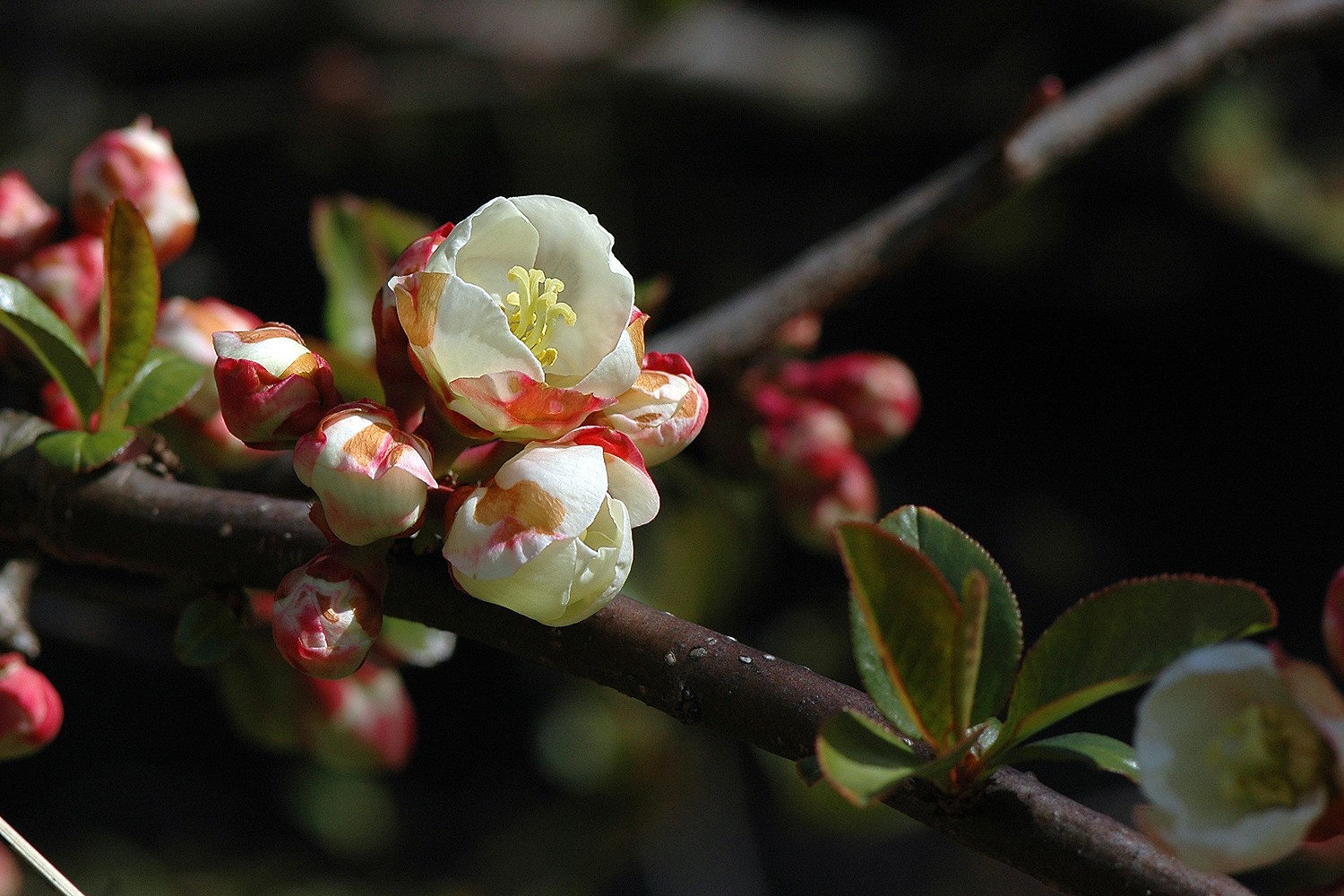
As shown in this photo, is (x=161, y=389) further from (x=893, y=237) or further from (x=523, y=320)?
(x=893, y=237)

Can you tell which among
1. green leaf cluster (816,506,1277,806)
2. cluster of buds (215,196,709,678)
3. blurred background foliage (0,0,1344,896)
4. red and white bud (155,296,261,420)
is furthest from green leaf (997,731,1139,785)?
blurred background foliage (0,0,1344,896)

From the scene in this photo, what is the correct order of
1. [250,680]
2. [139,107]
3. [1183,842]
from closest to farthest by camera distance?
[1183,842], [250,680], [139,107]

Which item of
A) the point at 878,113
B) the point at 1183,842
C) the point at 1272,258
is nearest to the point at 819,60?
the point at 878,113

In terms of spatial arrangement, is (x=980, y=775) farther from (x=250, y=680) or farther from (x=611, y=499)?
(x=250, y=680)

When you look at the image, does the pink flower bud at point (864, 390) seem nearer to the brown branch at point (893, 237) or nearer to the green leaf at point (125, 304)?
the brown branch at point (893, 237)

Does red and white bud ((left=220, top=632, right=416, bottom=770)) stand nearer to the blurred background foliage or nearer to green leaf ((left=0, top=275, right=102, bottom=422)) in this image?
green leaf ((left=0, top=275, right=102, bottom=422))

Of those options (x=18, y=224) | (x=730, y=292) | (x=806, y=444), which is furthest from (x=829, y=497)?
(x=730, y=292)
